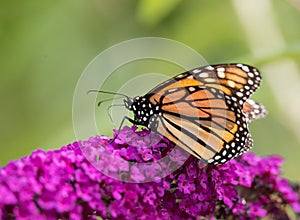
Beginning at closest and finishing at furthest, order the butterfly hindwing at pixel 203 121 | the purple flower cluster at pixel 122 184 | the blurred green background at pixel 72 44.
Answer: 1. the purple flower cluster at pixel 122 184
2. the butterfly hindwing at pixel 203 121
3. the blurred green background at pixel 72 44

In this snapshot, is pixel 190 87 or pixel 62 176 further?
pixel 190 87

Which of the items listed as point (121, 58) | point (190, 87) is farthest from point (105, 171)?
point (121, 58)

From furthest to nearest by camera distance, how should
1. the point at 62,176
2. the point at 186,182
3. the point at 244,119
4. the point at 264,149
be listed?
the point at 264,149 < the point at 244,119 < the point at 186,182 < the point at 62,176

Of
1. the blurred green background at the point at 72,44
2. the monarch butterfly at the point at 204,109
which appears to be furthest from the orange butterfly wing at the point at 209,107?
the blurred green background at the point at 72,44

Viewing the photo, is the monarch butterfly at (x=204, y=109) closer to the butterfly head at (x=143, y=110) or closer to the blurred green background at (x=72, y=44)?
the butterfly head at (x=143, y=110)

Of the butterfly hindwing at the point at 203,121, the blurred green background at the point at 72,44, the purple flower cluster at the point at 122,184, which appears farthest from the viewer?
the blurred green background at the point at 72,44

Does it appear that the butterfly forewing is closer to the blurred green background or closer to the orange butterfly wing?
the orange butterfly wing

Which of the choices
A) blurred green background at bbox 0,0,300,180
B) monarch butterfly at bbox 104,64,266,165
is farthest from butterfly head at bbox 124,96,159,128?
blurred green background at bbox 0,0,300,180

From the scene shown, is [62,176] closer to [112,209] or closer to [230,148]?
[112,209]
